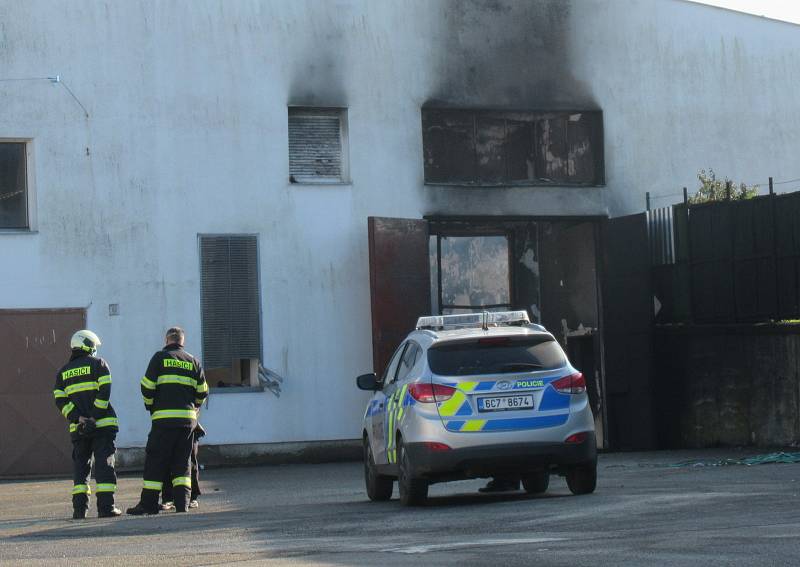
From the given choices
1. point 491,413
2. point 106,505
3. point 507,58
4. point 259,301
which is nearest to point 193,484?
point 106,505

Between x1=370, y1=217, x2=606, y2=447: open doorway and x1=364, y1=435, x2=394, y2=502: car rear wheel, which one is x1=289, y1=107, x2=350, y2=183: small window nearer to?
x1=370, y1=217, x2=606, y2=447: open doorway

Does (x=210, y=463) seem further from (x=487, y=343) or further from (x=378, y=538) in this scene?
(x=378, y=538)

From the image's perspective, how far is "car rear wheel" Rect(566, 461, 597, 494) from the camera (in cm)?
1416

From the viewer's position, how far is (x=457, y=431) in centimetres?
1366

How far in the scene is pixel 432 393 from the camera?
45.2ft

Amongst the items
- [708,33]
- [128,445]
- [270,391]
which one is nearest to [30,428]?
[128,445]

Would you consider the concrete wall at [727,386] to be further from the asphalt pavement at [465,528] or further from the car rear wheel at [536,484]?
the car rear wheel at [536,484]

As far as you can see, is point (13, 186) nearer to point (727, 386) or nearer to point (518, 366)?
point (727, 386)

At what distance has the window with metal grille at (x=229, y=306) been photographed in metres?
24.7

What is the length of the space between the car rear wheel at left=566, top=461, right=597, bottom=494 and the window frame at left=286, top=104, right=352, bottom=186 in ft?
38.8

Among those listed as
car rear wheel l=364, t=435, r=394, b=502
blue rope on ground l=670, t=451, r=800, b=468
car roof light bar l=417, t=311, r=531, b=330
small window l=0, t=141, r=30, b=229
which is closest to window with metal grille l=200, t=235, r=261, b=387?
small window l=0, t=141, r=30, b=229

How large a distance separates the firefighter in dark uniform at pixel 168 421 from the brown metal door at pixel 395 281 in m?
9.76

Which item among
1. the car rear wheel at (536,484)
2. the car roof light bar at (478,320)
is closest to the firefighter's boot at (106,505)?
the car roof light bar at (478,320)

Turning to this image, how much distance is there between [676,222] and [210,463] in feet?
28.2
